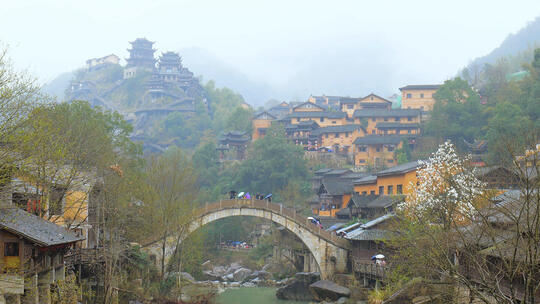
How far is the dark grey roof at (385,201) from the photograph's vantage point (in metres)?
39.2

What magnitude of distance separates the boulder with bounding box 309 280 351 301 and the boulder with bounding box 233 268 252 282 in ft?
35.6

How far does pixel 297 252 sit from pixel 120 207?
2221 centimetres

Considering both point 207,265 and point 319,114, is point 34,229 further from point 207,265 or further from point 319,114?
point 319,114

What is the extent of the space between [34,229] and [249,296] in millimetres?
23278

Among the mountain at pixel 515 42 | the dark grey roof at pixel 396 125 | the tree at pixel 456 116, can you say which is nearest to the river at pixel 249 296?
the tree at pixel 456 116

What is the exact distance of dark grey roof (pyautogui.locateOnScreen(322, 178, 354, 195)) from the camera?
5281 cm

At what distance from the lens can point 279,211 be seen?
43312 mm

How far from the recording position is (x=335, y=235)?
42094 millimetres

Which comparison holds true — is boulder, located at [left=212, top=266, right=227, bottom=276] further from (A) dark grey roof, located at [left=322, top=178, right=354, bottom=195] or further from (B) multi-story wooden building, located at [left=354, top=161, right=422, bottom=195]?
(B) multi-story wooden building, located at [left=354, top=161, right=422, bottom=195]

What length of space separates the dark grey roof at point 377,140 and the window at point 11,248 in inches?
2001

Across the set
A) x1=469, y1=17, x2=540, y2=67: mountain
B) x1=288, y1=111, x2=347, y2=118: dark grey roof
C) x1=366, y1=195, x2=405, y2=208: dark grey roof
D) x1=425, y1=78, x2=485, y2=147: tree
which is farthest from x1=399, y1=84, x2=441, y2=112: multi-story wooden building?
x1=469, y1=17, x2=540, y2=67: mountain

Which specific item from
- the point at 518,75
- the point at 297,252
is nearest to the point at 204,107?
the point at 518,75

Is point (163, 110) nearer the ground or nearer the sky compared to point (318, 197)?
nearer the sky

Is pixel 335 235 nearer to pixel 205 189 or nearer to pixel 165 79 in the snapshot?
pixel 205 189
